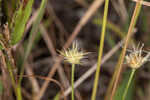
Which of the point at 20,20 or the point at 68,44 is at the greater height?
the point at 20,20

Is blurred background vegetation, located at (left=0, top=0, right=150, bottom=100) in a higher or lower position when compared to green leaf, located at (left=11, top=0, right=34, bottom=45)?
lower

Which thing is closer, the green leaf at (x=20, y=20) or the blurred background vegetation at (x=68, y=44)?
the green leaf at (x=20, y=20)

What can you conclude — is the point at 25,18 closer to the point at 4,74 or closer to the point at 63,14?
the point at 4,74

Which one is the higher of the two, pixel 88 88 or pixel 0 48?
pixel 0 48

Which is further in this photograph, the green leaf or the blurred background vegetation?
the blurred background vegetation

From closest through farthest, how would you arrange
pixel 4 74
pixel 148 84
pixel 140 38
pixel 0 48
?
pixel 0 48
pixel 4 74
pixel 148 84
pixel 140 38

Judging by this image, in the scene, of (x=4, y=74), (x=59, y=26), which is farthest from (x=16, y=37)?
(x=59, y=26)

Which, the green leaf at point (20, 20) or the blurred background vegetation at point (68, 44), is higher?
the green leaf at point (20, 20)

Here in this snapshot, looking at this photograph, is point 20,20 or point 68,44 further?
point 68,44
